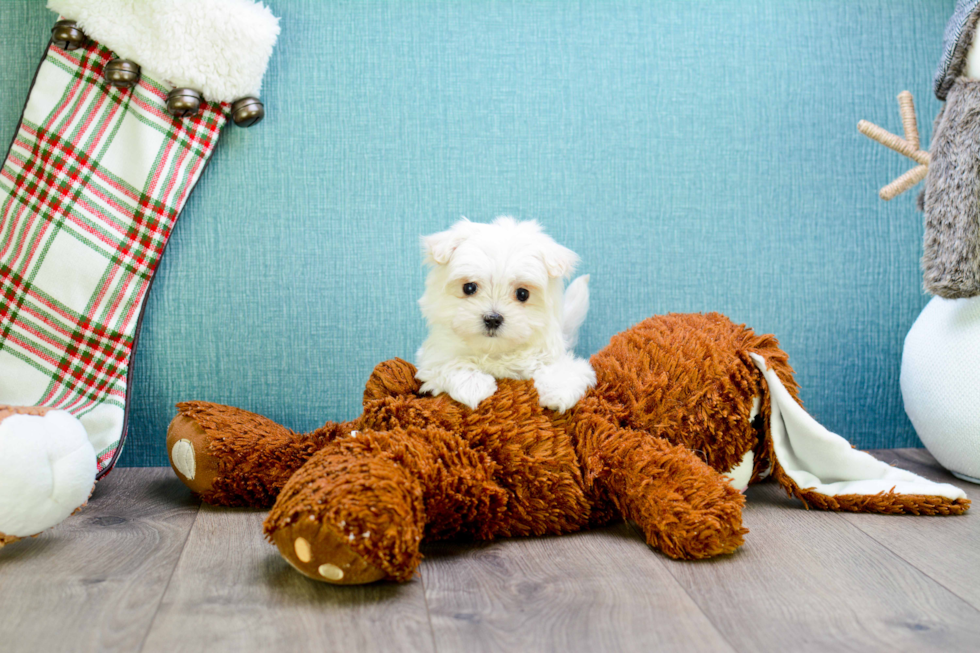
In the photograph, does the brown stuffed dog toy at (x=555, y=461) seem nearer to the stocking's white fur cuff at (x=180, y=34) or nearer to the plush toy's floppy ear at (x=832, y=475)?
the plush toy's floppy ear at (x=832, y=475)

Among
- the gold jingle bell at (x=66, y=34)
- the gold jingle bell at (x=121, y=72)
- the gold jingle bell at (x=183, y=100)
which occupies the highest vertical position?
the gold jingle bell at (x=66, y=34)

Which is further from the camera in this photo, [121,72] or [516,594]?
[121,72]

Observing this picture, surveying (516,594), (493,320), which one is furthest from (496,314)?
(516,594)

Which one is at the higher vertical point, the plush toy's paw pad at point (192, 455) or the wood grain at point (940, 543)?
the plush toy's paw pad at point (192, 455)

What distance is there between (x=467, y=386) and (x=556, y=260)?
21 cm

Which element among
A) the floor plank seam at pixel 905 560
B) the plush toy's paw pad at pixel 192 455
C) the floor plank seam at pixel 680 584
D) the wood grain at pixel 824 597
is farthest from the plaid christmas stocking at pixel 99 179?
the floor plank seam at pixel 905 560

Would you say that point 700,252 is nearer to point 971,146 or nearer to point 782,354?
point 782,354

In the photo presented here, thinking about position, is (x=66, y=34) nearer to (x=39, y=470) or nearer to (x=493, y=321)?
(x=39, y=470)

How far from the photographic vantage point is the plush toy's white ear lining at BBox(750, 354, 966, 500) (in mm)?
1138

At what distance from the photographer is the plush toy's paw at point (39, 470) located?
88 centimetres

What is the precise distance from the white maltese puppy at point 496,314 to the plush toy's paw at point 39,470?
47 cm

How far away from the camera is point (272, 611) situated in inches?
31.4

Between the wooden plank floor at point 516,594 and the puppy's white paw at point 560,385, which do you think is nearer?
the wooden plank floor at point 516,594

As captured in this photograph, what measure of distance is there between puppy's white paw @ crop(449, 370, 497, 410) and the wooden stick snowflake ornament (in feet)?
2.56
